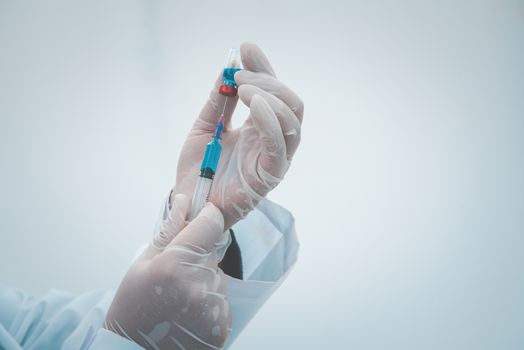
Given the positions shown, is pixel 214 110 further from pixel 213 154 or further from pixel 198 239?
pixel 198 239

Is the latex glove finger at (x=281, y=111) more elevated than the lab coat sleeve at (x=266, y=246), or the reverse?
the latex glove finger at (x=281, y=111)

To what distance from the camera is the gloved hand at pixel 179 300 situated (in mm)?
735

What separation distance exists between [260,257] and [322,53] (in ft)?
2.79

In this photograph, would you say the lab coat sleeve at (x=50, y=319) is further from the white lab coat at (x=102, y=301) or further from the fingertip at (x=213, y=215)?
the fingertip at (x=213, y=215)

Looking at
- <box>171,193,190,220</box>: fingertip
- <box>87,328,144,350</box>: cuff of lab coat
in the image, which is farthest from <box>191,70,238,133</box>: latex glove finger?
<box>87,328,144,350</box>: cuff of lab coat

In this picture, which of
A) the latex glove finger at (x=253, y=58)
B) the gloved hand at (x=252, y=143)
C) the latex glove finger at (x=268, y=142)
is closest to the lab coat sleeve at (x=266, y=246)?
the gloved hand at (x=252, y=143)

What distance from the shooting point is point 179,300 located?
0.73 meters

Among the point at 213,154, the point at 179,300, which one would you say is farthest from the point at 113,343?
the point at 213,154

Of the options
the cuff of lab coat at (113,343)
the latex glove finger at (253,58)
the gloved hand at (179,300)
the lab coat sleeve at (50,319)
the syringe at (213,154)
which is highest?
the latex glove finger at (253,58)

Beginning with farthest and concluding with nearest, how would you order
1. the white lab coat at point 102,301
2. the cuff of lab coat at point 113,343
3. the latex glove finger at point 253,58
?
the white lab coat at point 102,301 → the latex glove finger at point 253,58 → the cuff of lab coat at point 113,343

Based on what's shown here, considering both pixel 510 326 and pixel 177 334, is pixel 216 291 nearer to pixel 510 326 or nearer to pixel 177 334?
pixel 177 334

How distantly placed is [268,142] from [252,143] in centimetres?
14

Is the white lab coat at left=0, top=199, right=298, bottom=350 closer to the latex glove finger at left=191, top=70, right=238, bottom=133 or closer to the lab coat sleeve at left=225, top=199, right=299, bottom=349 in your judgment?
the lab coat sleeve at left=225, top=199, right=299, bottom=349

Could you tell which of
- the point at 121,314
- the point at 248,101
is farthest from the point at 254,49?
the point at 121,314
